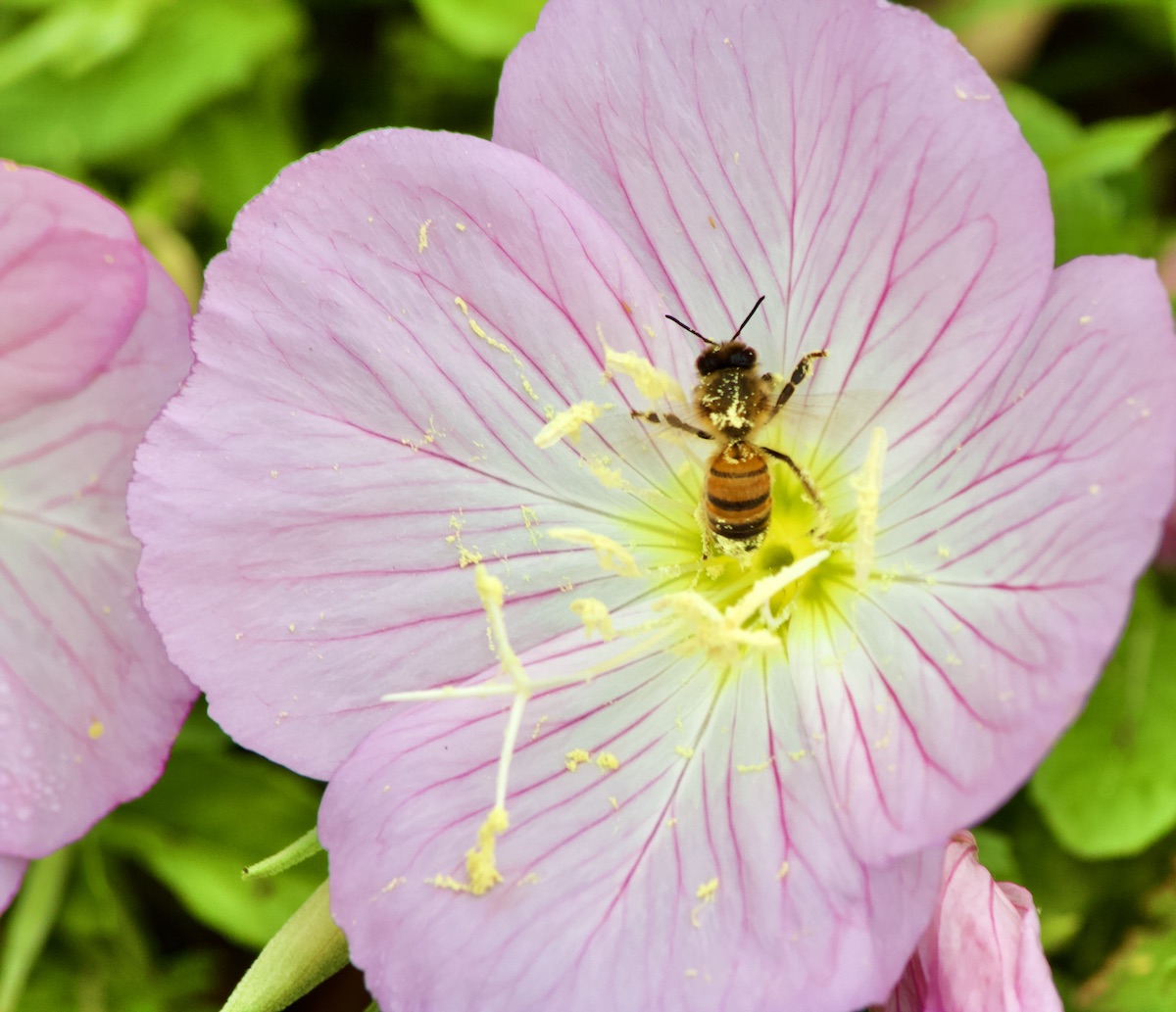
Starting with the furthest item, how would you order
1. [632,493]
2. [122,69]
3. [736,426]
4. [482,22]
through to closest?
[122,69] → [482,22] → [632,493] → [736,426]

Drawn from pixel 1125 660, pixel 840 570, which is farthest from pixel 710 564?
pixel 1125 660

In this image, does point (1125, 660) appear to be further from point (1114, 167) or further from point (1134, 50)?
point (1134, 50)

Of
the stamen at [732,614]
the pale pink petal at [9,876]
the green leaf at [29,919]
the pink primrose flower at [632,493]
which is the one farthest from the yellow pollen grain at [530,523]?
the green leaf at [29,919]

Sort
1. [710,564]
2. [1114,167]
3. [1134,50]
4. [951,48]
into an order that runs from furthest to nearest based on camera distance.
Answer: [1134,50] < [1114,167] < [710,564] < [951,48]

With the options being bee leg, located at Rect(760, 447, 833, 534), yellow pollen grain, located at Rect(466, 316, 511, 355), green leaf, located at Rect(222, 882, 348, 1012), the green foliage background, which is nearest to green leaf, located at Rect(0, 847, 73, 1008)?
the green foliage background

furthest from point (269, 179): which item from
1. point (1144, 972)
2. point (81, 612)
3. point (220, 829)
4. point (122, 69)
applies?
point (1144, 972)

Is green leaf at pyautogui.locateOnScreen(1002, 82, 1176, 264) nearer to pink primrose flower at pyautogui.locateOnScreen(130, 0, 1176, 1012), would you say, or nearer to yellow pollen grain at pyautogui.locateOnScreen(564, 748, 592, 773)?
pink primrose flower at pyautogui.locateOnScreen(130, 0, 1176, 1012)

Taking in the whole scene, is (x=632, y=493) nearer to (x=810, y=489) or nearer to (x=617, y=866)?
(x=810, y=489)
